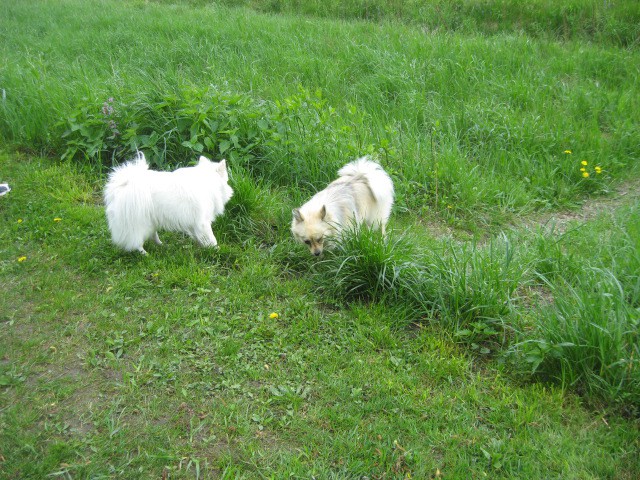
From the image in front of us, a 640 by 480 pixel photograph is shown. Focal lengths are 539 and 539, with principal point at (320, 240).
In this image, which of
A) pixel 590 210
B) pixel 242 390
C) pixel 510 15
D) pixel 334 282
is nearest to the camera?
pixel 242 390

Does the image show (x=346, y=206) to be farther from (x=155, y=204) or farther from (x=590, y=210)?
(x=590, y=210)

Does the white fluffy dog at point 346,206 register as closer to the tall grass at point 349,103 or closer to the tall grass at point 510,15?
the tall grass at point 349,103

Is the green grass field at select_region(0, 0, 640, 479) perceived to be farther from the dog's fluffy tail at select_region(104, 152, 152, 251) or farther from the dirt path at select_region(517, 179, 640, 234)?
the dog's fluffy tail at select_region(104, 152, 152, 251)

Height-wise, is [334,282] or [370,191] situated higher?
[370,191]

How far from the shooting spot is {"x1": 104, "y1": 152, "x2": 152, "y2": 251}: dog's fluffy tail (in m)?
4.60

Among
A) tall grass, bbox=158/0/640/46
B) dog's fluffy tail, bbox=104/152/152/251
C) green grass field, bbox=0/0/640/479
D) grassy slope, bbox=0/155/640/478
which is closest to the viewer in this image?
grassy slope, bbox=0/155/640/478

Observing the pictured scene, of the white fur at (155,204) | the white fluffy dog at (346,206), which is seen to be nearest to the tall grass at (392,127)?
the white fluffy dog at (346,206)

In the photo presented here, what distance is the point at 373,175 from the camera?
5266 millimetres

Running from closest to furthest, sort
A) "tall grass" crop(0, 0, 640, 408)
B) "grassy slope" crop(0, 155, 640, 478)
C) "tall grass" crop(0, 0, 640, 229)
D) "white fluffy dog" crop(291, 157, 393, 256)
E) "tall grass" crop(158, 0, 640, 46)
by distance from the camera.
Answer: "grassy slope" crop(0, 155, 640, 478), "tall grass" crop(0, 0, 640, 408), "white fluffy dog" crop(291, 157, 393, 256), "tall grass" crop(0, 0, 640, 229), "tall grass" crop(158, 0, 640, 46)

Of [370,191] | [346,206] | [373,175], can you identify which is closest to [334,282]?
[346,206]

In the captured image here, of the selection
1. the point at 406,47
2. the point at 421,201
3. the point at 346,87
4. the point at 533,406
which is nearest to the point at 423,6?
the point at 406,47

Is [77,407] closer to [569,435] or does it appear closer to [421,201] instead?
[569,435]

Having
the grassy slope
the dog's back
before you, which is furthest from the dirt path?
the grassy slope

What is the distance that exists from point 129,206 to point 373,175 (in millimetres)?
2277
